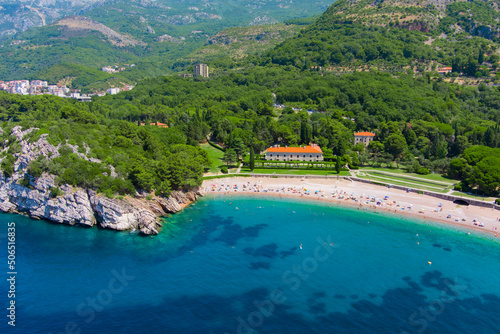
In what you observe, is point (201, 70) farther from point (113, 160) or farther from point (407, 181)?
point (407, 181)

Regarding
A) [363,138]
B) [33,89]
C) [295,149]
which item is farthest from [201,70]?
[295,149]

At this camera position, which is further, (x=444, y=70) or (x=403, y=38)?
(x=403, y=38)

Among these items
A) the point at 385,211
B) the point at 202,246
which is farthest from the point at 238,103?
the point at 202,246

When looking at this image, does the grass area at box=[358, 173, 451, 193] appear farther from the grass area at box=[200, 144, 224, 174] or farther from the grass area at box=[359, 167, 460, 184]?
the grass area at box=[200, 144, 224, 174]

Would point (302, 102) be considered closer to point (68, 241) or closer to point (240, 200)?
point (240, 200)

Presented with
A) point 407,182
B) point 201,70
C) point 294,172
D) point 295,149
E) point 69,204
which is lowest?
point 407,182

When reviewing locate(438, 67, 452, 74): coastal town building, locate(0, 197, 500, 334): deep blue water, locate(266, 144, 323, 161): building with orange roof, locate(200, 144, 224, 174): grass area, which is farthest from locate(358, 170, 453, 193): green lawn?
locate(438, 67, 452, 74): coastal town building

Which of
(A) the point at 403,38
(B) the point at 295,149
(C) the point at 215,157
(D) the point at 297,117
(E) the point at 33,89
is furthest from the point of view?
(E) the point at 33,89
